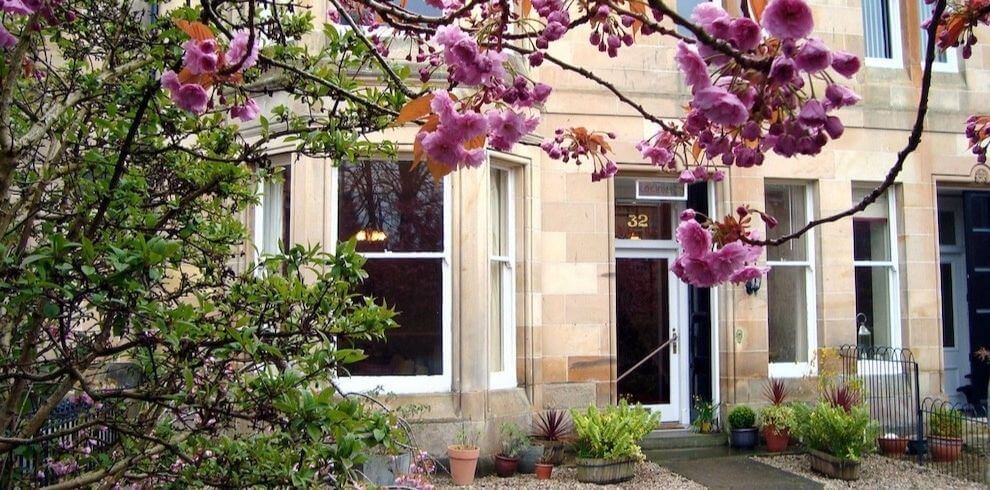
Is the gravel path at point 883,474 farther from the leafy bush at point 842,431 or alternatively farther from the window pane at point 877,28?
the window pane at point 877,28

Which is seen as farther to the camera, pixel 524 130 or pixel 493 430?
pixel 493 430

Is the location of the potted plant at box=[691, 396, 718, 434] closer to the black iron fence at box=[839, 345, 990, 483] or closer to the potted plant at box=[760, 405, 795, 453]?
the potted plant at box=[760, 405, 795, 453]

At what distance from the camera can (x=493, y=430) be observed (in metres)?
7.75

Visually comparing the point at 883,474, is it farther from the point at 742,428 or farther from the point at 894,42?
the point at 894,42

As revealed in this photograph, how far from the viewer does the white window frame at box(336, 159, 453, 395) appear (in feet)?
24.8

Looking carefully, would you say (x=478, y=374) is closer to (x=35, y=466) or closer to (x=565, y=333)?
(x=565, y=333)

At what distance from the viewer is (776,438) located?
8.80m

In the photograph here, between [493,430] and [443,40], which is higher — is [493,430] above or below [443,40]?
below

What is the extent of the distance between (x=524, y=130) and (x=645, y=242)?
7753 millimetres

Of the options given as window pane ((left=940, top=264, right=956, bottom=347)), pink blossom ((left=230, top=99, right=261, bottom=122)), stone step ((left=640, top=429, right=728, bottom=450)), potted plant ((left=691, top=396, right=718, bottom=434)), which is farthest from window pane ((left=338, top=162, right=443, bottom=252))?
window pane ((left=940, top=264, right=956, bottom=347))

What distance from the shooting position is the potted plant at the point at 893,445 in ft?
29.0

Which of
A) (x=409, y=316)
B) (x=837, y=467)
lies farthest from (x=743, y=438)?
(x=409, y=316)

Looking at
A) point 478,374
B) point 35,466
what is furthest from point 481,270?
point 35,466

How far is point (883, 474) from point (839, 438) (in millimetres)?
769
